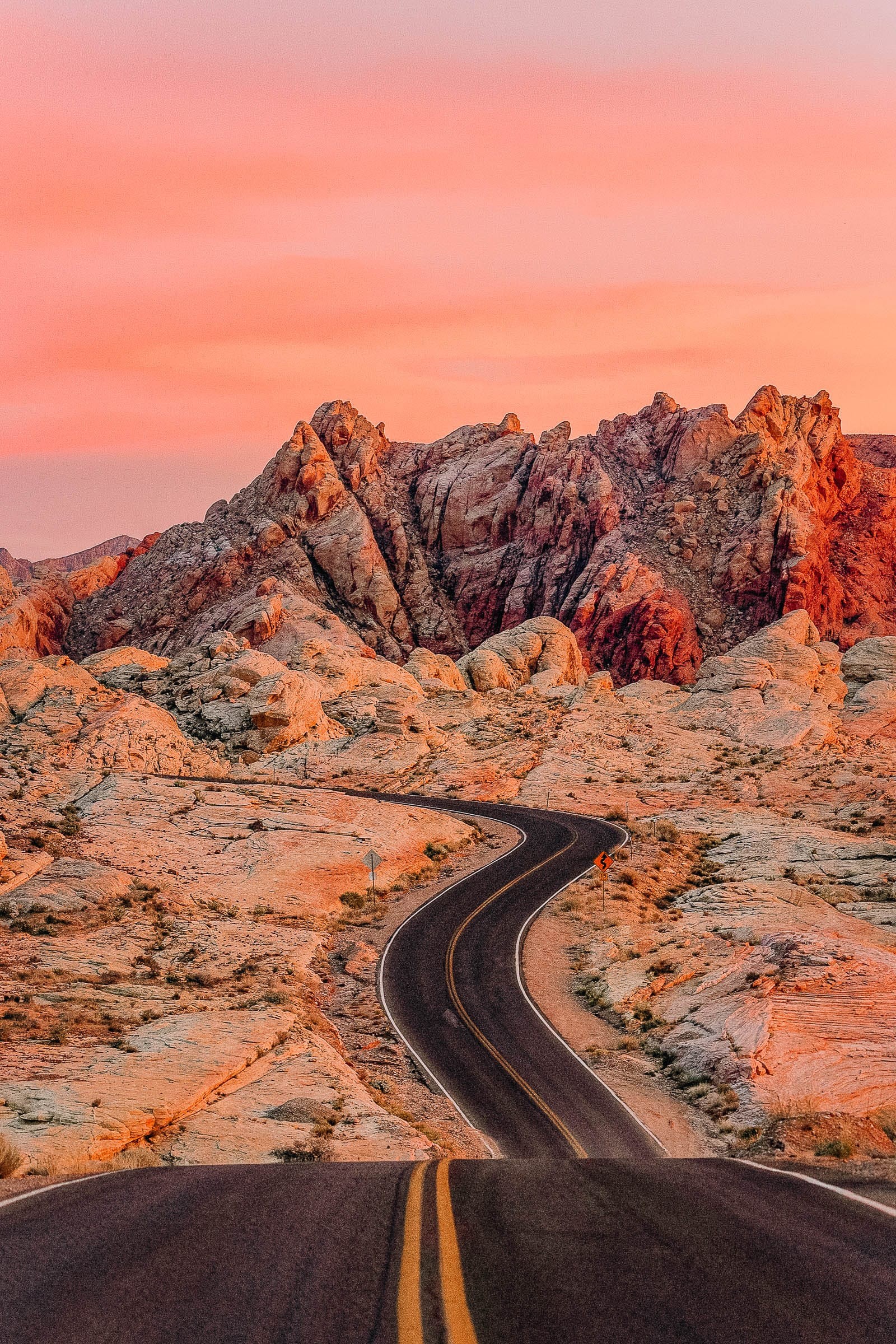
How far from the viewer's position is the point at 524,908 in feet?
122

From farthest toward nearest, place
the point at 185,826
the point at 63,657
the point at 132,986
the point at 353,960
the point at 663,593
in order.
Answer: the point at 663,593 → the point at 63,657 → the point at 185,826 → the point at 353,960 → the point at 132,986

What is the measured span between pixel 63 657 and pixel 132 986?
56.7 m

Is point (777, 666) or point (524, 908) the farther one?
point (777, 666)

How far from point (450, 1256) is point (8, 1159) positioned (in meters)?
7.13

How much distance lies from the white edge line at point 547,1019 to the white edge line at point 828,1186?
27.8ft

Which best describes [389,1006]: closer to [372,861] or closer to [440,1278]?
[372,861]

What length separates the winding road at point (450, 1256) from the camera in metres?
5.42

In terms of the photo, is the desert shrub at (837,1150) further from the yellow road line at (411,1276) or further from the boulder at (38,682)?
the boulder at (38,682)

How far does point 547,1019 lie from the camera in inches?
1036

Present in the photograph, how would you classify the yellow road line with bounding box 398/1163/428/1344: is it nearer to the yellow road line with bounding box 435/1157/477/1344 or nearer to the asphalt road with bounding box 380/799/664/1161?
the yellow road line with bounding box 435/1157/477/1344

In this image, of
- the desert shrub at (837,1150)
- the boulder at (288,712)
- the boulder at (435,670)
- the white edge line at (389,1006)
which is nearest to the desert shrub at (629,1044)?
the white edge line at (389,1006)

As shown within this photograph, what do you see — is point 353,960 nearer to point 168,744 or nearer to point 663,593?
point 168,744

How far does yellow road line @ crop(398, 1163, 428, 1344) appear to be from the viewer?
17.6 feet

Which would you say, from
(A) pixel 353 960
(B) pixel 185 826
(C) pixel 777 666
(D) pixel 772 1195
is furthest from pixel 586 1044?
(C) pixel 777 666
